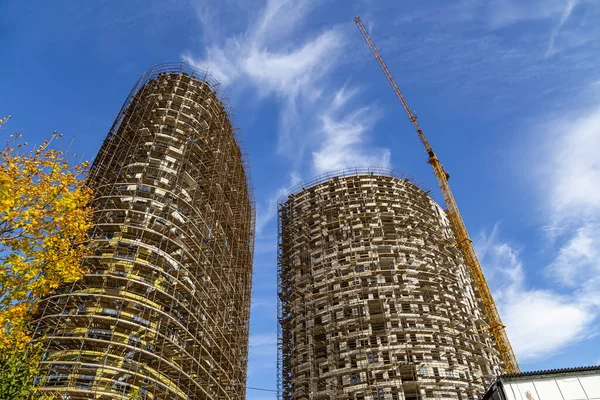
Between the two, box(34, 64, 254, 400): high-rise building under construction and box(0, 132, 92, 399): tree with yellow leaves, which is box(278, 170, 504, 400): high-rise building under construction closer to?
box(34, 64, 254, 400): high-rise building under construction

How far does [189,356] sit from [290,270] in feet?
89.6

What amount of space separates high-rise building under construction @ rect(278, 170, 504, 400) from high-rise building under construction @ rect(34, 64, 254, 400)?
788 cm

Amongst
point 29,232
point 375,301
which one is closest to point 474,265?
point 375,301

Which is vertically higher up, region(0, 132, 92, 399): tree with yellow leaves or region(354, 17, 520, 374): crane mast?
region(354, 17, 520, 374): crane mast

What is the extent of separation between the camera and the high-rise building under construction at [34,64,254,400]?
25000 mm

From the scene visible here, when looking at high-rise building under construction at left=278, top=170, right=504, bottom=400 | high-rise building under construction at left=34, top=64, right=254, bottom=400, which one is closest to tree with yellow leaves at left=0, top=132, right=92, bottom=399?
high-rise building under construction at left=34, top=64, right=254, bottom=400

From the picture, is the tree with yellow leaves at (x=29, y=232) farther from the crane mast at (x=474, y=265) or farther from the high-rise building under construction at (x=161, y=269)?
the crane mast at (x=474, y=265)

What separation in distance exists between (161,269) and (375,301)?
78.5 ft

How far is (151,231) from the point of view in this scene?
101 feet

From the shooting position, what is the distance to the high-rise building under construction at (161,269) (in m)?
25.0

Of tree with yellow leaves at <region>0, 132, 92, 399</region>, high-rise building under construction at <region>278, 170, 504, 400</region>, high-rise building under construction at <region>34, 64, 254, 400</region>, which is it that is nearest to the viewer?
tree with yellow leaves at <region>0, 132, 92, 399</region>

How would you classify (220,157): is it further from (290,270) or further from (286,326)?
(286,326)

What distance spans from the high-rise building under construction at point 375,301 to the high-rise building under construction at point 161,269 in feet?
25.8

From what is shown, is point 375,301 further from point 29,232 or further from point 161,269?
point 29,232
